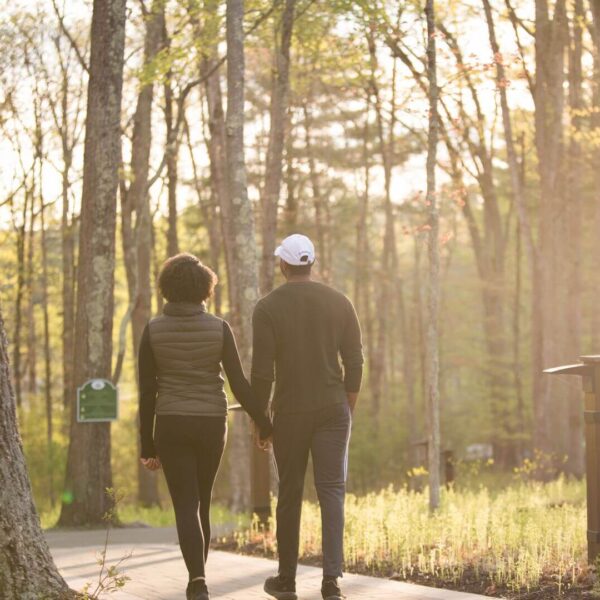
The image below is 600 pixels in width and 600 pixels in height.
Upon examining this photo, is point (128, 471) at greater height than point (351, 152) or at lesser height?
lesser

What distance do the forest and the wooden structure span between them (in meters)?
4.81

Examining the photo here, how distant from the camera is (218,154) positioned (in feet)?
78.1

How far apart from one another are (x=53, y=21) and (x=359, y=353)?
866 inches

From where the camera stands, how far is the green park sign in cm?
1451

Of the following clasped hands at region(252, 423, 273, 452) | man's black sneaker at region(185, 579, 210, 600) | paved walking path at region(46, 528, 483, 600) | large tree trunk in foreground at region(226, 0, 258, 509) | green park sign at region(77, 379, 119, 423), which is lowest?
paved walking path at region(46, 528, 483, 600)

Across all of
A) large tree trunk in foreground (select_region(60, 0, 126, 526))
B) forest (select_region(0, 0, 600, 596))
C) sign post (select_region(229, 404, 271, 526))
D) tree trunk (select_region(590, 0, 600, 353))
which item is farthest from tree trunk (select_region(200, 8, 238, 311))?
sign post (select_region(229, 404, 271, 526))

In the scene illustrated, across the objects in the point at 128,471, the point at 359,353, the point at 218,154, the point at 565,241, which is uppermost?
the point at 218,154

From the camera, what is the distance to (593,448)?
747 centimetres

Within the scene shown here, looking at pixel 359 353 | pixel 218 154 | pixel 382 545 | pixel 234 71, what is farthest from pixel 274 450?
pixel 218 154

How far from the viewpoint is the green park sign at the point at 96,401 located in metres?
14.5

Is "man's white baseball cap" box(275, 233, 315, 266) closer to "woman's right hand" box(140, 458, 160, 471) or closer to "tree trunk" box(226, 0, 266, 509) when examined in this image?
"woman's right hand" box(140, 458, 160, 471)

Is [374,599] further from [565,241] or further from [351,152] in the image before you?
[351,152]

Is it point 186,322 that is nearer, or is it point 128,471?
point 186,322

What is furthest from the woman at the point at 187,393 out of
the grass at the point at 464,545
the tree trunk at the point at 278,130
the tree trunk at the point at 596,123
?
the tree trunk at the point at 278,130
